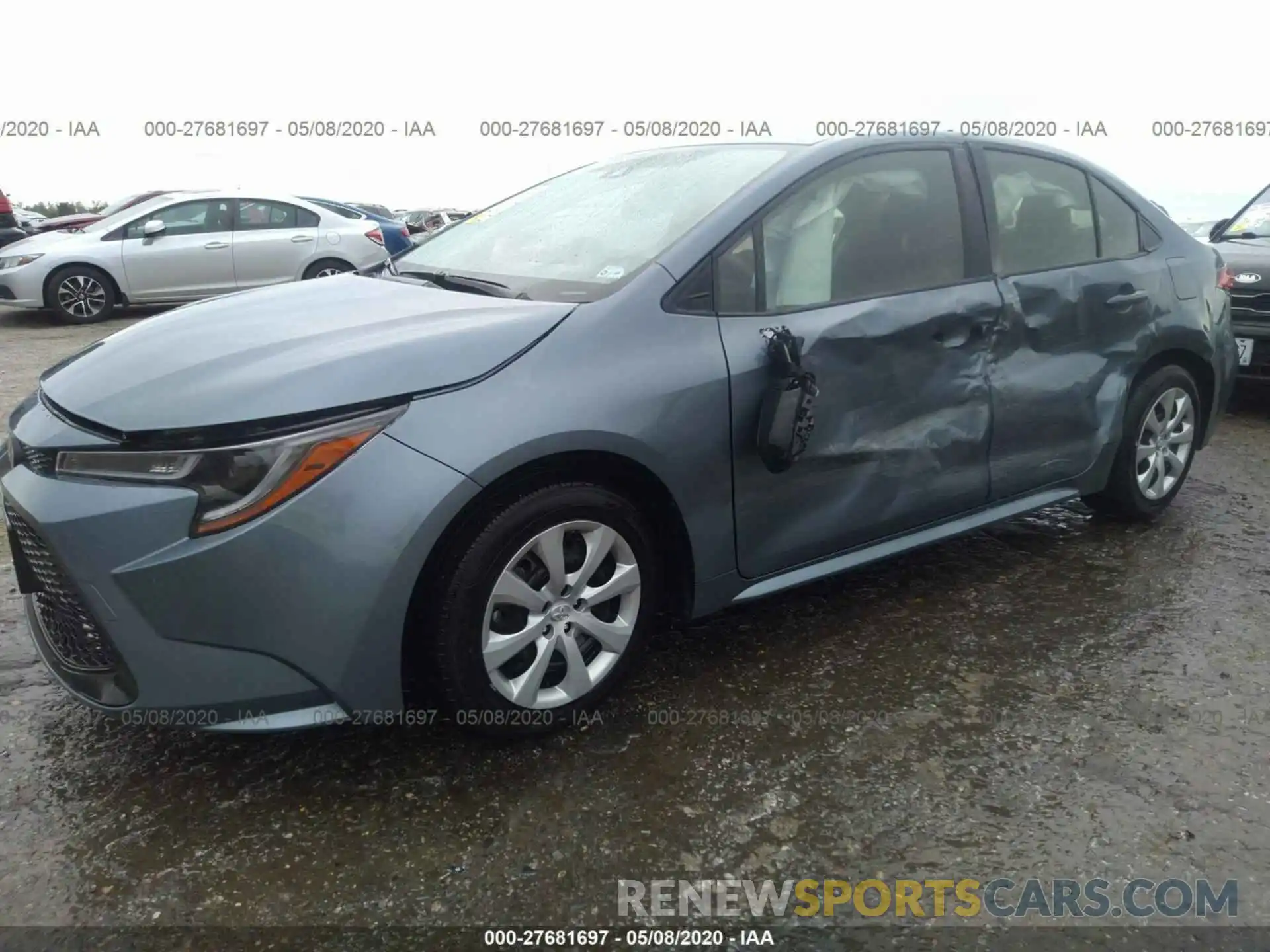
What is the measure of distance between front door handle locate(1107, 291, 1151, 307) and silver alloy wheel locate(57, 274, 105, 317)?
32.4 ft

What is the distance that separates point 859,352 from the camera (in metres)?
2.86

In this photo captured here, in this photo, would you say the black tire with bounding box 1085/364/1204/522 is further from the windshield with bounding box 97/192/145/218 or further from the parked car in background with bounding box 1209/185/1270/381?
the windshield with bounding box 97/192/145/218

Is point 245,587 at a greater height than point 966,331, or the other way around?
point 966,331

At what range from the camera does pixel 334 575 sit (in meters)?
2.08

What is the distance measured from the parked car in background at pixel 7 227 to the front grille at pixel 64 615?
38.1ft

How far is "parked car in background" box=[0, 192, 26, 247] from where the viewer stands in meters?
12.0

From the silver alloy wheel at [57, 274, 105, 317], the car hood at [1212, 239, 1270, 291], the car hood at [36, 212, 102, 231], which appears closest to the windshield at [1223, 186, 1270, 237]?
the car hood at [1212, 239, 1270, 291]

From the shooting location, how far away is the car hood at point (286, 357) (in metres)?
2.11

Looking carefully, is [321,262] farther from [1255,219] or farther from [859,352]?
[859,352]

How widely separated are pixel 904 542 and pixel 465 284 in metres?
1.56

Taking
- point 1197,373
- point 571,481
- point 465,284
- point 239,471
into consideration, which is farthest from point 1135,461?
point 239,471

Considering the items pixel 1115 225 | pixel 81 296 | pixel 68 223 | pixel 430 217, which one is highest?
pixel 430 217

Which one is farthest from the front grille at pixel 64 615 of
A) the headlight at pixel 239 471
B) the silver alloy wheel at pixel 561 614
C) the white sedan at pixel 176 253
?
the white sedan at pixel 176 253

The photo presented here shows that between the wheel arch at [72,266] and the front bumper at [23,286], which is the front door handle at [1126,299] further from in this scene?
the front bumper at [23,286]
